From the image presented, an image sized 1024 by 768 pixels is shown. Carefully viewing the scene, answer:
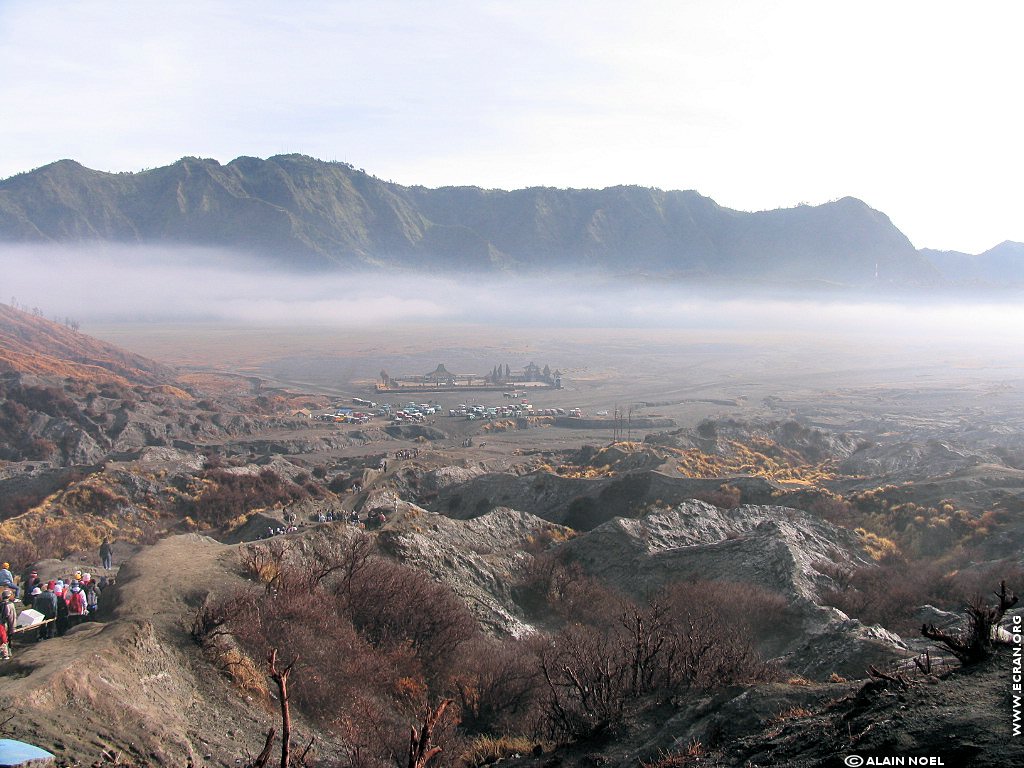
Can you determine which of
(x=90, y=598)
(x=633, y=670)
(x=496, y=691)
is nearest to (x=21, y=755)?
(x=496, y=691)

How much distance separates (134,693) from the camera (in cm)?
1068

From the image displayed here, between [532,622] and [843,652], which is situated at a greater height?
[843,652]

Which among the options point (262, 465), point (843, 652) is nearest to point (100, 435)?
point (262, 465)

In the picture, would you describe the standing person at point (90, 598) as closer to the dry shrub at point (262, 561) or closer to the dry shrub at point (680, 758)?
the dry shrub at point (262, 561)

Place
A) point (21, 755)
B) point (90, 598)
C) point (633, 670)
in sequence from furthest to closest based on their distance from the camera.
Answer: point (90, 598)
point (633, 670)
point (21, 755)

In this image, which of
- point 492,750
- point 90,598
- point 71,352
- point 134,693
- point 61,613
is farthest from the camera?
point 71,352

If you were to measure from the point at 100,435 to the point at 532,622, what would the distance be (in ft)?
162

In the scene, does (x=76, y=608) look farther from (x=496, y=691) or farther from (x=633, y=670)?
(x=633, y=670)

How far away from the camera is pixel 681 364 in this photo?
156 meters

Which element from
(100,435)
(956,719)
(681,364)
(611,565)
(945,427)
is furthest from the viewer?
(681,364)

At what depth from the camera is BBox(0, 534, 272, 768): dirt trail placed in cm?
920

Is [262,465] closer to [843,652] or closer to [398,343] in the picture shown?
[843,652]

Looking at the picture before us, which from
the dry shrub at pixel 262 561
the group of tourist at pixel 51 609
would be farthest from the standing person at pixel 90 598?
the dry shrub at pixel 262 561

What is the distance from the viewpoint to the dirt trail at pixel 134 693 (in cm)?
920
